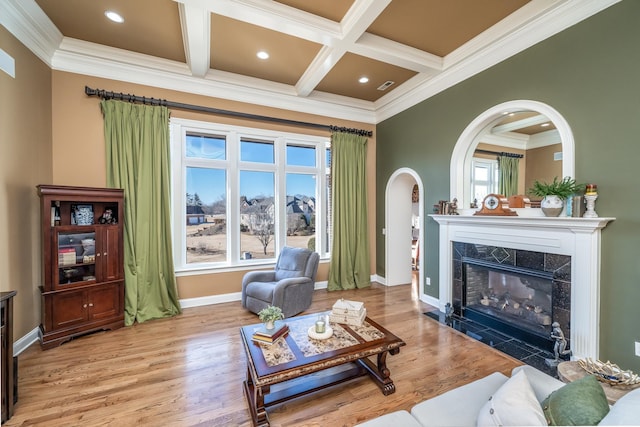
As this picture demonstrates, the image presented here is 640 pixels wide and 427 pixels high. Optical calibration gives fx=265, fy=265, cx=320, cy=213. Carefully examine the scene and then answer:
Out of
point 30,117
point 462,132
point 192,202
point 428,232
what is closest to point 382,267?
point 428,232

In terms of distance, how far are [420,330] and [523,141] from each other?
2597 millimetres

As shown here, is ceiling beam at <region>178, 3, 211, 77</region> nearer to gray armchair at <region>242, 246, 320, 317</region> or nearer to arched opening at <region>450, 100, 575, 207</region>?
gray armchair at <region>242, 246, 320, 317</region>

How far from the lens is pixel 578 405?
1016mm

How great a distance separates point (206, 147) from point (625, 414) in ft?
15.6

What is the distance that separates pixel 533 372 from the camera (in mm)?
1465

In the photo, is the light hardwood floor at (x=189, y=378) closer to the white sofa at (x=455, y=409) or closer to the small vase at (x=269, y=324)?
the small vase at (x=269, y=324)

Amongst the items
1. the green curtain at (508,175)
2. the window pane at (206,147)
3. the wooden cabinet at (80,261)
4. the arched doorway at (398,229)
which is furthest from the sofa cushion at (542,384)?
the window pane at (206,147)

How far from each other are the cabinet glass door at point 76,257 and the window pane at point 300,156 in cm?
302

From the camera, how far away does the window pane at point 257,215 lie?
14.9ft

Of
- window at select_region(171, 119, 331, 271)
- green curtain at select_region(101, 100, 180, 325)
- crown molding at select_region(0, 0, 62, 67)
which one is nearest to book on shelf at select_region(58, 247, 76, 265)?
green curtain at select_region(101, 100, 180, 325)

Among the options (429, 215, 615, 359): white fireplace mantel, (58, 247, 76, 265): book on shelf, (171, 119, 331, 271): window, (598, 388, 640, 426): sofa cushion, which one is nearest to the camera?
(598, 388, 640, 426): sofa cushion

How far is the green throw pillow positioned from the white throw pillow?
7cm

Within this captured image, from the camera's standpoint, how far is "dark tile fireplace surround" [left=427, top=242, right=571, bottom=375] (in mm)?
2680

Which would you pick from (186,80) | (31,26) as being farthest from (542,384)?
(31,26)
